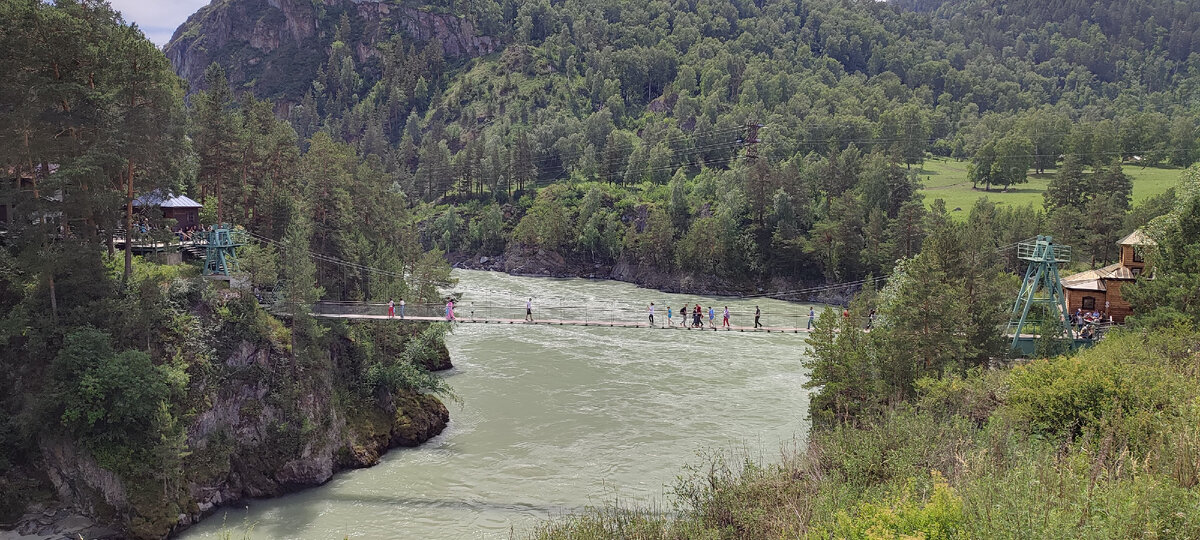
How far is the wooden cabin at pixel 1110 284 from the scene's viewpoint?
28781 mm

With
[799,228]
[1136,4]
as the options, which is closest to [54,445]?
[799,228]

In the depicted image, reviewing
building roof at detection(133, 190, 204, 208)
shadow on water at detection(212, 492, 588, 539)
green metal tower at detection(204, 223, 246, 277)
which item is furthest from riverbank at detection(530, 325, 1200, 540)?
building roof at detection(133, 190, 204, 208)

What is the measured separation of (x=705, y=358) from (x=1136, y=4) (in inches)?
6918

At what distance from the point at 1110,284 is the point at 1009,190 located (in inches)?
1809

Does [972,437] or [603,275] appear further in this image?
[603,275]

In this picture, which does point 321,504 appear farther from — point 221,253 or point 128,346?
point 221,253

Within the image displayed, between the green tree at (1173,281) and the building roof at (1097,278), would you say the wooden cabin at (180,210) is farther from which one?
the building roof at (1097,278)

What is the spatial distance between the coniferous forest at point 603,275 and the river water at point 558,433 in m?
1.65

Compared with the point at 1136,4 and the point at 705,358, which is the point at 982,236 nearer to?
the point at 705,358

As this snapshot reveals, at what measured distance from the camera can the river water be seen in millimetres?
20906

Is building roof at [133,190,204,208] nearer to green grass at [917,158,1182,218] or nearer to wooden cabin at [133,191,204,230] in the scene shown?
wooden cabin at [133,191,204,230]

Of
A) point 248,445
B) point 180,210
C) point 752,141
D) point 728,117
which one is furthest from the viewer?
point 728,117

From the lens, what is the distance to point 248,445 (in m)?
22.8

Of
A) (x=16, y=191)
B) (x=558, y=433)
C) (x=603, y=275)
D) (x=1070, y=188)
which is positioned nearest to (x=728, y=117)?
(x=603, y=275)
